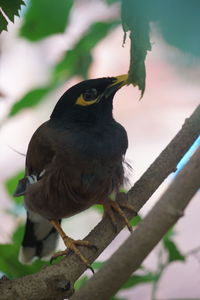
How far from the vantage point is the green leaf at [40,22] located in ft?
4.33

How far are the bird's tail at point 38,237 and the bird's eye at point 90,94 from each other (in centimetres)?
Result: 63

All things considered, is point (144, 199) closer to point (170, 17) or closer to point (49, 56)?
point (170, 17)

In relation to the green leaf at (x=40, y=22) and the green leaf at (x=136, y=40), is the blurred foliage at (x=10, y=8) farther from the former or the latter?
the green leaf at (x=40, y=22)

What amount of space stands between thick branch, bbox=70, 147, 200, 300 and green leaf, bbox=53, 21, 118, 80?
1.14 metres

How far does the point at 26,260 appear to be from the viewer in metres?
2.11

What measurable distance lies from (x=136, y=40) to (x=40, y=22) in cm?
83

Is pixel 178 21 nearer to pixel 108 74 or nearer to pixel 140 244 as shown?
pixel 140 244

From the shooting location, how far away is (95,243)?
139 cm

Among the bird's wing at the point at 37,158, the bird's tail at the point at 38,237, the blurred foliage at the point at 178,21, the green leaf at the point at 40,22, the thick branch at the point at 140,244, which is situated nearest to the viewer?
the blurred foliage at the point at 178,21

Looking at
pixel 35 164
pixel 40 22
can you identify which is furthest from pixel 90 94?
pixel 40 22

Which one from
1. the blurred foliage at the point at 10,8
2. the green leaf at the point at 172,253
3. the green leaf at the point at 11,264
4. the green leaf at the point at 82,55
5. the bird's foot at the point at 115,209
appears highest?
the green leaf at the point at 82,55

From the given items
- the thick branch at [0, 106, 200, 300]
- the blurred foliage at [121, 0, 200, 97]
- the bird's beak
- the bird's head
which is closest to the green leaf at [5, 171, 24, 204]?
the bird's head

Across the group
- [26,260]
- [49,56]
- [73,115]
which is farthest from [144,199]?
[49,56]

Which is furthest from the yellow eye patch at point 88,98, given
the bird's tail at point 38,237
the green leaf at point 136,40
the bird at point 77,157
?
the green leaf at point 136,40
